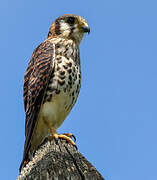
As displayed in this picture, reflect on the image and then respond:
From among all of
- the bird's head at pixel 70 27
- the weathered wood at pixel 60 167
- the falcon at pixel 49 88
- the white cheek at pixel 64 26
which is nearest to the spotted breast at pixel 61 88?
the falcon at pixel 49 88

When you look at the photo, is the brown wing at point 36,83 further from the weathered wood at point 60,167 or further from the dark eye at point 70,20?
the weathered wood at point 60,167

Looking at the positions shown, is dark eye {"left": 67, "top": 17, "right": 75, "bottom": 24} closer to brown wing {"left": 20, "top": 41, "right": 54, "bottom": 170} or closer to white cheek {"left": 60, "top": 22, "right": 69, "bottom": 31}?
white cheek {"left": 60, "top": 22, "right": 69, "bottom": 31}

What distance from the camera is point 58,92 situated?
199 inches

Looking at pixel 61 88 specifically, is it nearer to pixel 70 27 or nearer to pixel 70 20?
pixel 70 27

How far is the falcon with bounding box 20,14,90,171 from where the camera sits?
5.05 m

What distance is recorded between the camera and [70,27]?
5.86m

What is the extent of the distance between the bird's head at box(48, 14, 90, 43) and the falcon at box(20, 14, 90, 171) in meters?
0.23

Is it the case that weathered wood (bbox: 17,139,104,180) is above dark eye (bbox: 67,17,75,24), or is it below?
below

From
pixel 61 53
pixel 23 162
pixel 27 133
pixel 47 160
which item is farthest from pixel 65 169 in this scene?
pixel 61 53

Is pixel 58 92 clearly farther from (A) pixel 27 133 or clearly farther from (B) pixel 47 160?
(B) pixel 47 160

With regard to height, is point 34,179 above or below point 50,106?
below

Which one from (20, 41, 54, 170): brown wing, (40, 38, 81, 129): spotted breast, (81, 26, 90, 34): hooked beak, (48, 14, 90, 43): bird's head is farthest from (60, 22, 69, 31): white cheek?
(40, 38, 81, 129): spotted breast

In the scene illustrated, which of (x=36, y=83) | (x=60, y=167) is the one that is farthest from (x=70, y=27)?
(x=60, y=167)

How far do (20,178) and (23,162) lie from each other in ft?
4.78
